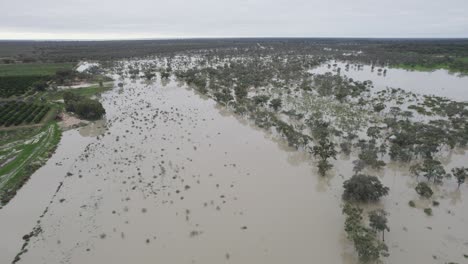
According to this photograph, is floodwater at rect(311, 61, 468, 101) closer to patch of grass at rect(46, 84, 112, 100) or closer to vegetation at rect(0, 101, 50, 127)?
patch of grass at rect(46, 84, 112, 100)

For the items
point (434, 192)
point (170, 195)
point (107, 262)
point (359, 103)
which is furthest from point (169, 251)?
point (359, 103)

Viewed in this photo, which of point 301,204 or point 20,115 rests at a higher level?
point 20,115

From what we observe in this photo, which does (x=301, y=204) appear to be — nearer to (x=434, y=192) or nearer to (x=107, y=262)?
(x=434, y=192)

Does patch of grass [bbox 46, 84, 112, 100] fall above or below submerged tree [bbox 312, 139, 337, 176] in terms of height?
above

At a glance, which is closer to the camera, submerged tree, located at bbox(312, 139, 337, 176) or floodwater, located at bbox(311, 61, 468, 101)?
submerged tree, located at bbox(312, 139, 337, 176)

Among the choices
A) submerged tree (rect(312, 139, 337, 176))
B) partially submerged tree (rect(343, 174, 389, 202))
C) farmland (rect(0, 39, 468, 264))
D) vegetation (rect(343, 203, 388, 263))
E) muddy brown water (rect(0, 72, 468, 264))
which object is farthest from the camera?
submerged tree (rect(312, 139, 337, 176))

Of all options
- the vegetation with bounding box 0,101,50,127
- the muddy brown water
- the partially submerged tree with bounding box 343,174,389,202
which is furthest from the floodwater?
the vegetation with bounding box 0,101,50,127

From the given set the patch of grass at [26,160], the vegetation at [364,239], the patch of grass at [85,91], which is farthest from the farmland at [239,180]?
the patch of grass at [85,91]
